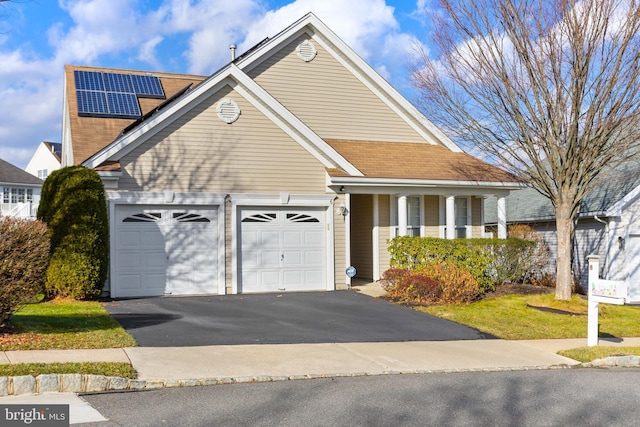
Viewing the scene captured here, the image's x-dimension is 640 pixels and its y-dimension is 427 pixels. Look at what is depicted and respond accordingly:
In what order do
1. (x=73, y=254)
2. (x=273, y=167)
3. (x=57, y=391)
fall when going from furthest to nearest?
(x=273, y=167) → (x=73, y=254) → (x=57, y=391)

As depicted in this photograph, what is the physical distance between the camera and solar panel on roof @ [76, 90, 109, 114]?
21.0m

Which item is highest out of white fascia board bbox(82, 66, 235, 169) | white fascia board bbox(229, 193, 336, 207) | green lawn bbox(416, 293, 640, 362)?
white fascia board bbox(82, 66, 235, 169)

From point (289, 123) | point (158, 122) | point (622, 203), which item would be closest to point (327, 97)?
point (289, 123)

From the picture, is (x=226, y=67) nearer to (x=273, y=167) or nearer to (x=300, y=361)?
(x=273, y=167)

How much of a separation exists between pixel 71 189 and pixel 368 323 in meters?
7.31

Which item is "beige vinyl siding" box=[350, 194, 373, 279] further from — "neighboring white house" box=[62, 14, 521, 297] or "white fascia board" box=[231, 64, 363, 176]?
"white fascia board" box=[231, 64, 363, 176]

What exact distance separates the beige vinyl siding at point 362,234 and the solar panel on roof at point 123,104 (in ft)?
25.0

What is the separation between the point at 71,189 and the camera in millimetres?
15336

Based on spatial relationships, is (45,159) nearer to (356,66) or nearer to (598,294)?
(356,66)

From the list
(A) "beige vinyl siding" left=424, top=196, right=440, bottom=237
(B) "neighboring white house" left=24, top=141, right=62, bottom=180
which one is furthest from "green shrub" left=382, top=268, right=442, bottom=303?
(B) "neighboring white house" left=24, top=141, right=62, bottom=180

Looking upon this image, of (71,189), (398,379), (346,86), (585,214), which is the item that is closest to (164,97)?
(346,86)

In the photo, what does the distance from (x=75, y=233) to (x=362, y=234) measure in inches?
379

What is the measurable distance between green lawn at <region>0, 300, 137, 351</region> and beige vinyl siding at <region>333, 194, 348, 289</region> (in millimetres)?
7022

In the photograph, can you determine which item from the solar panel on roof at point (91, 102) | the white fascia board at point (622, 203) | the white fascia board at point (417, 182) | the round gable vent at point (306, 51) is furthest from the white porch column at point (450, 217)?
the solar panel on roof at point (91, 102)
